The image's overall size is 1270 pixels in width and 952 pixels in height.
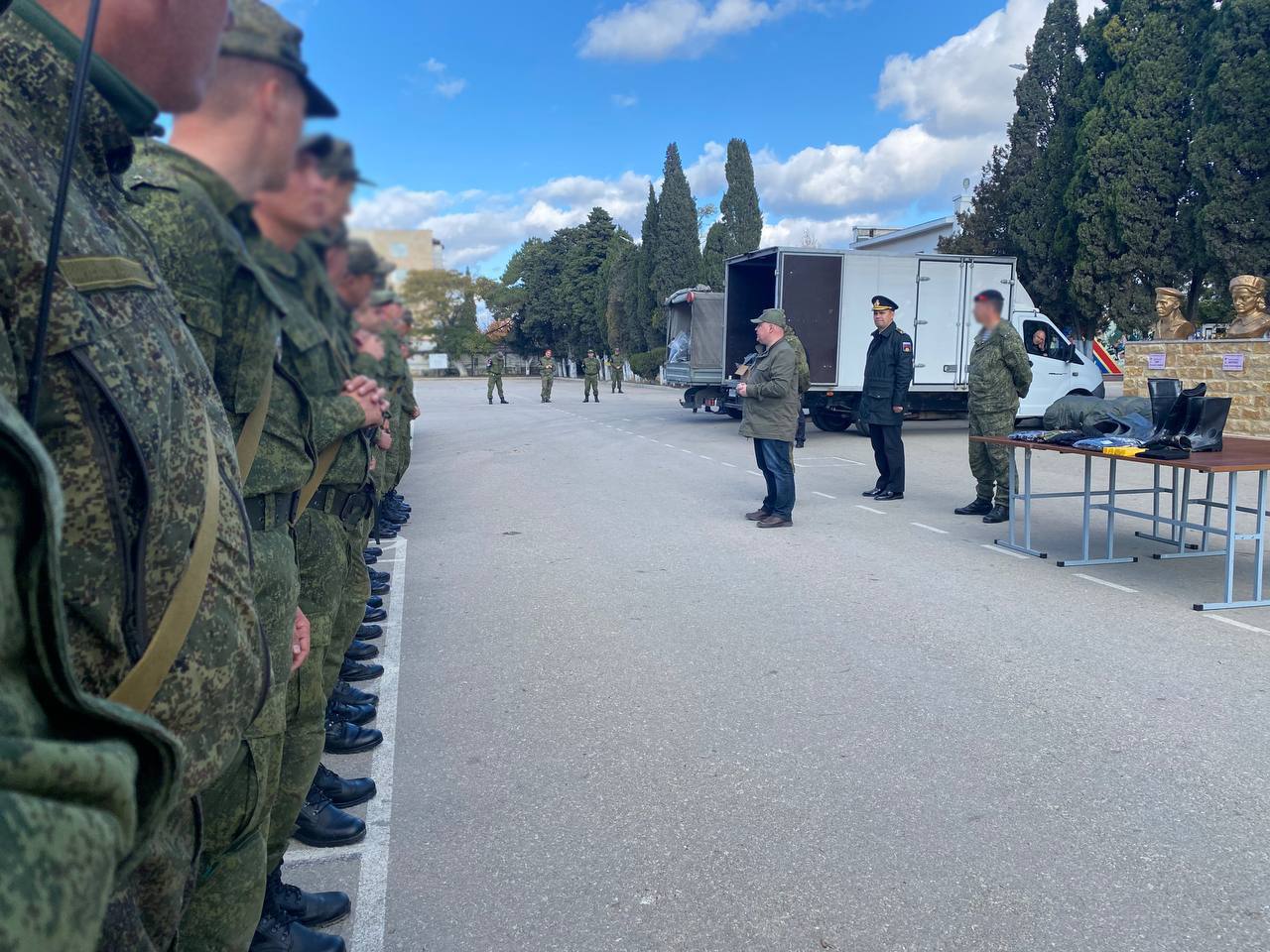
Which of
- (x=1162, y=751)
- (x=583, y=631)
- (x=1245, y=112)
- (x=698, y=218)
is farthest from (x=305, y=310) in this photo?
(x=698, y=218)

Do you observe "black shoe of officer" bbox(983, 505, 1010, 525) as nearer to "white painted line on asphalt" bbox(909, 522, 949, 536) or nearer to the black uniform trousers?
"white painted line on asphalt" bbox(909, 522, 949, 536)

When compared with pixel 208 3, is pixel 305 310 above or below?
below

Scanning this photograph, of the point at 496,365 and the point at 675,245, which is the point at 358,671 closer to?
the point at 496,365

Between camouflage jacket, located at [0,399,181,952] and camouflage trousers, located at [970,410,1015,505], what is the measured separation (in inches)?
337

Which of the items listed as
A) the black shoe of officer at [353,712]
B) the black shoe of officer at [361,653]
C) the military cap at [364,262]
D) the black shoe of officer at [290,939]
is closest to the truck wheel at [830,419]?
the black shoe of officer at [361,653]

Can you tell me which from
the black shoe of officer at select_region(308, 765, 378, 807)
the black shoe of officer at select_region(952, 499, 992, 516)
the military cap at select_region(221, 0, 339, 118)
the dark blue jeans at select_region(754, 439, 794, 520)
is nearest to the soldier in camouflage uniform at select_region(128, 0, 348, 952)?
the military cap at select_region(221, 0, 339, 118)

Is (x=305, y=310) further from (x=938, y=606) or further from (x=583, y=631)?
(x=938, y=606)

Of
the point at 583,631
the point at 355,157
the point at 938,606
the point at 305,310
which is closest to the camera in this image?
the point at 355,157

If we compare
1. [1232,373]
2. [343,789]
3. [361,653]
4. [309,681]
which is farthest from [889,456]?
[1232,373]

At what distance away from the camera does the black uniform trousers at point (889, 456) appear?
9945 millimetres

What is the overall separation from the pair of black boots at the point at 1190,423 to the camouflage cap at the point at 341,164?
6151mm

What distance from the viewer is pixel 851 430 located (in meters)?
18.4

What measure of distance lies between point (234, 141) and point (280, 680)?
1085 millimetres

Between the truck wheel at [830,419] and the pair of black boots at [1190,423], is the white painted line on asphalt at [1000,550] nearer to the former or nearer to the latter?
the pair of black boots at [1190,423]
